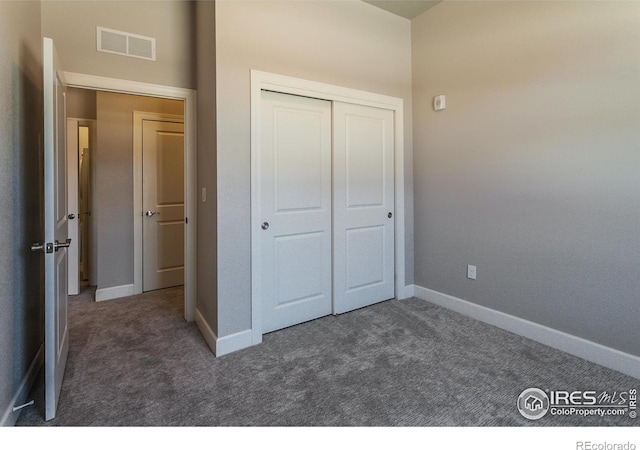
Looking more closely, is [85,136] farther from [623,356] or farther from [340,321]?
[623,356]

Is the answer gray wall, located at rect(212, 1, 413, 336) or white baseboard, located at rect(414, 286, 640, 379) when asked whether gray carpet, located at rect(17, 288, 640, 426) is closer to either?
white baseboard, located at rect(414, 286, 640, 379)

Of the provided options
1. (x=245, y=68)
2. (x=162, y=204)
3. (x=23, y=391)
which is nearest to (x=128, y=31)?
(x=245, y=68)

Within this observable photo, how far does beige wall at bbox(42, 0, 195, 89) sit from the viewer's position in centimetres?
227

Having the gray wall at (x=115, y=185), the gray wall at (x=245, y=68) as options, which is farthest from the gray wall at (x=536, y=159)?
the gray wall at (x=115, y=185)

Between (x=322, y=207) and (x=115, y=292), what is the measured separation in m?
2.46

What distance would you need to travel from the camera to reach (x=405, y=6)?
9.76 ft

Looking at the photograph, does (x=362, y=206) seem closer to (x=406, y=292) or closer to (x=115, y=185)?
(x=406, y=292)

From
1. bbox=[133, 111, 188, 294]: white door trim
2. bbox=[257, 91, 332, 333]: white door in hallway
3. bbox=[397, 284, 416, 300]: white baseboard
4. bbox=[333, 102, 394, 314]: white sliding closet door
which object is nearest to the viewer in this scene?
bbox=[257, 91, 332, 333]: white door in hallway

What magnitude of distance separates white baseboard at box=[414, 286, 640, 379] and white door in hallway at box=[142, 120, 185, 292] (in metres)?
2.94

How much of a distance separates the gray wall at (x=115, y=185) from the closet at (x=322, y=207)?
1.94 meters

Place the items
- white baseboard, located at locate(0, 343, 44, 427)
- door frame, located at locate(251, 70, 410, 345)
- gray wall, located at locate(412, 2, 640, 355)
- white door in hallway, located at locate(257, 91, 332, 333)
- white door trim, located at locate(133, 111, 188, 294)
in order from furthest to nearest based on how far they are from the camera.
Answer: white door trim, located at locate(133, 111, 188, 294)
white door in hallway, located at locate(257, 91, 332, 333)
door frame, located at locate(251, 70, 410, 345)
gray wall, located at locate(412, 2, 640, 355)
white baseboard, located at locate(0, 343, 44, 427)

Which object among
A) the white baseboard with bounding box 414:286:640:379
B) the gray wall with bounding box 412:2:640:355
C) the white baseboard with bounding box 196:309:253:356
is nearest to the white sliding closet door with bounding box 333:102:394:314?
the gray wall with bounding box 412:2:640:355

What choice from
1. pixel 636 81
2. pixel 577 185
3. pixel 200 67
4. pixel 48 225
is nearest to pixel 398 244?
pixel 577 185

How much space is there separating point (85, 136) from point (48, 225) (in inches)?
134
